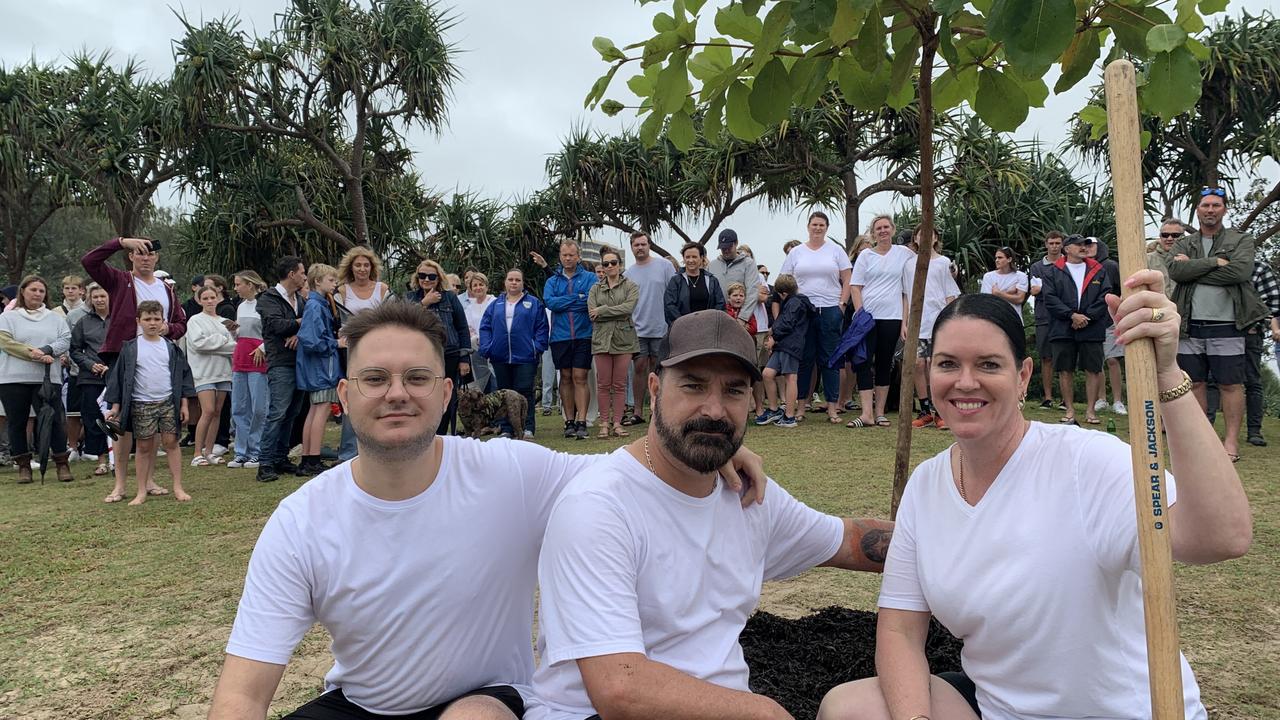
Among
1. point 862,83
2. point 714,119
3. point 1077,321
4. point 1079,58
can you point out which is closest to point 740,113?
point 714,119

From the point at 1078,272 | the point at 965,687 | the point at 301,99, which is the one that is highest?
the point at 301,99

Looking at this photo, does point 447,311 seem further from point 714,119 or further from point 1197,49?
point 1197,49

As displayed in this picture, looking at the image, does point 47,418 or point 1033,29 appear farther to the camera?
point 47,418

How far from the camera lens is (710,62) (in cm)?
264

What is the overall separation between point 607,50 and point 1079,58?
129 cm

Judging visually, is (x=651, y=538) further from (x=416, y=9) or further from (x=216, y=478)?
(x=416, y=9)

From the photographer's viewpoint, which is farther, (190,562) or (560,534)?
(190,562)

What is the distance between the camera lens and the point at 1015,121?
2723 millimetres

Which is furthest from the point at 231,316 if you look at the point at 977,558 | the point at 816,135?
the point at 816,135

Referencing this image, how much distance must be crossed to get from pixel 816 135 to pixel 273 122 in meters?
12.6

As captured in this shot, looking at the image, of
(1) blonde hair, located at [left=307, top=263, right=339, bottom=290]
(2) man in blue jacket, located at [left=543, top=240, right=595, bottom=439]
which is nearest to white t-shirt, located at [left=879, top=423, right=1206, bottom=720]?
(1) blonde hair, located at [left=307, top=263, right=339, bottom=290]

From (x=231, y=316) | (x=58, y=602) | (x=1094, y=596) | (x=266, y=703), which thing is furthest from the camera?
(x=231, y=316)

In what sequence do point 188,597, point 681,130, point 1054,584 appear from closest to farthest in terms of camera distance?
point 1054,584
point 681,130
point 188,597

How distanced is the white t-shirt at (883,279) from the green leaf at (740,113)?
24.9 feet
